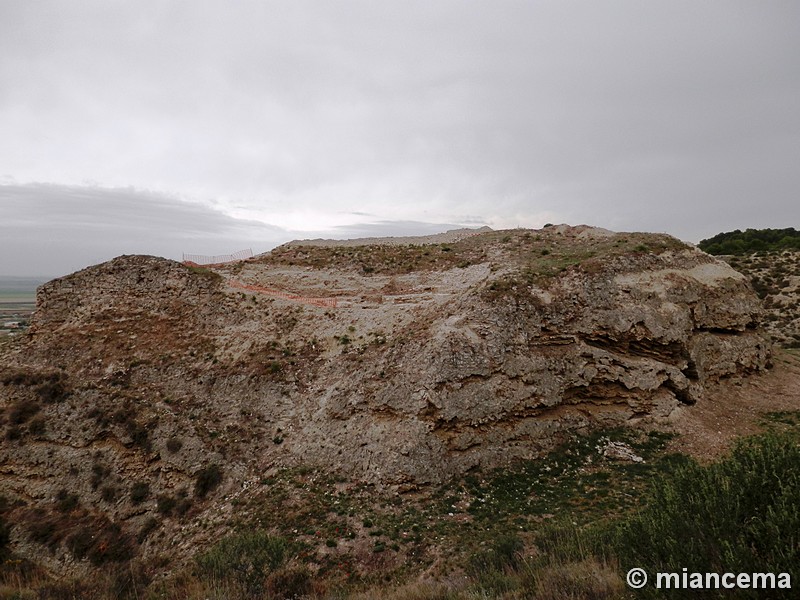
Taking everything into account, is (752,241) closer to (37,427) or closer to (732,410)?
(732,410)

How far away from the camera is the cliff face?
1742 centimetres

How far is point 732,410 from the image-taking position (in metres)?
19.7

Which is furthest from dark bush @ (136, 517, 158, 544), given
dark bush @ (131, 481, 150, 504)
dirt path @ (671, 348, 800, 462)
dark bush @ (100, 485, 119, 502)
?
dirt path @ (671, 348, 800, 462)

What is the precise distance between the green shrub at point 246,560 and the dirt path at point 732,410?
16221 millimetres

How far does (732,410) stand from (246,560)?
2218cm

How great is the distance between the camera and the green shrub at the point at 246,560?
1114 cm

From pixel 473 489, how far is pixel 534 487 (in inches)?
90.7

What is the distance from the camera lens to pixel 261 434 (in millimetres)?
19438

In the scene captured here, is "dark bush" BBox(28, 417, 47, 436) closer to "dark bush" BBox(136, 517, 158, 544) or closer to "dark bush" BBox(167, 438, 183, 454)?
"dark bush" BBox(167, 438, 183, 454)

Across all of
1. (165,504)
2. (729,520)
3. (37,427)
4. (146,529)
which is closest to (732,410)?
(729,520)

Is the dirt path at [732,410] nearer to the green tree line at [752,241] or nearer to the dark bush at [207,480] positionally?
the dark bush at [207,480]

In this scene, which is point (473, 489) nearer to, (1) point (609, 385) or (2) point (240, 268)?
(1) point (609, 385)

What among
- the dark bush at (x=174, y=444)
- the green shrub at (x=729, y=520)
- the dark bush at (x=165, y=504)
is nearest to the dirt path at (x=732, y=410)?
the green shrub at (x=729, y=520)

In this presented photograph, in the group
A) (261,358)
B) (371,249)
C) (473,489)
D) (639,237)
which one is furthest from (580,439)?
(371,249)
